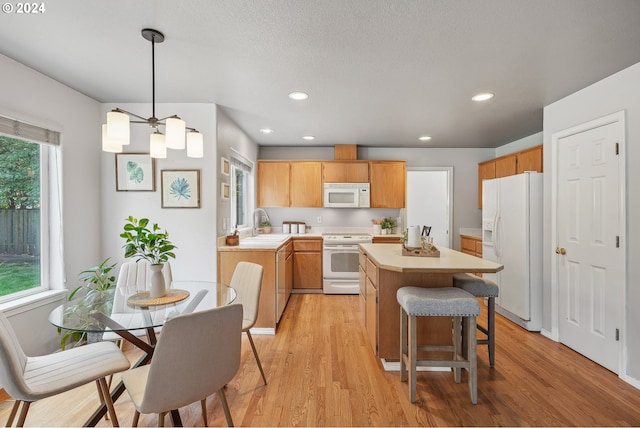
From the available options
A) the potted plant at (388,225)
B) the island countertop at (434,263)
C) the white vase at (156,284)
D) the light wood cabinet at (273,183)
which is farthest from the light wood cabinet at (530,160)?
the white vase at (156,284)

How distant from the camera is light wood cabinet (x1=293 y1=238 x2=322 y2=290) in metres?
4.66

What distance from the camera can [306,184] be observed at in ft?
16.2

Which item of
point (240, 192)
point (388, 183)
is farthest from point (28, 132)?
point (388, 183)

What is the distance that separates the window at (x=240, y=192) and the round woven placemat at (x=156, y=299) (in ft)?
7.09

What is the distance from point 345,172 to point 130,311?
3739 millimetres

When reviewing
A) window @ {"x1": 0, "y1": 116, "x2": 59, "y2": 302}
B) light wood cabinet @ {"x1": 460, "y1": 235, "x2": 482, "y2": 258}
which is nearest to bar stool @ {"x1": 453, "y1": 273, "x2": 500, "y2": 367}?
light wood cabinet @ {"x1": 460, "y1": 235, "x2": 482, "y2": 258}

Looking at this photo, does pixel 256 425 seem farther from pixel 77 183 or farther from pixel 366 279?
Result: pixel 77 183

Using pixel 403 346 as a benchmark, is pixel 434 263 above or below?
above

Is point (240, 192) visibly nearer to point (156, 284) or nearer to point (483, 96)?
point (156, 284)

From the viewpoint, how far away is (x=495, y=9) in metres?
1.61

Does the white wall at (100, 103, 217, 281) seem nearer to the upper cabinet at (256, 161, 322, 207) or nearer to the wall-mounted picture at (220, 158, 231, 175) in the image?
the wall-mounted picture at (220, 158, 231, 175)

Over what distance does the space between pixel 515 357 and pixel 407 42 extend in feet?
8.84

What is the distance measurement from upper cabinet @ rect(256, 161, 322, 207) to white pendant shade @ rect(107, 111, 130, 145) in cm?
327

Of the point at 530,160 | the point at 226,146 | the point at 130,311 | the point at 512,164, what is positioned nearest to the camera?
the point at 130,311
